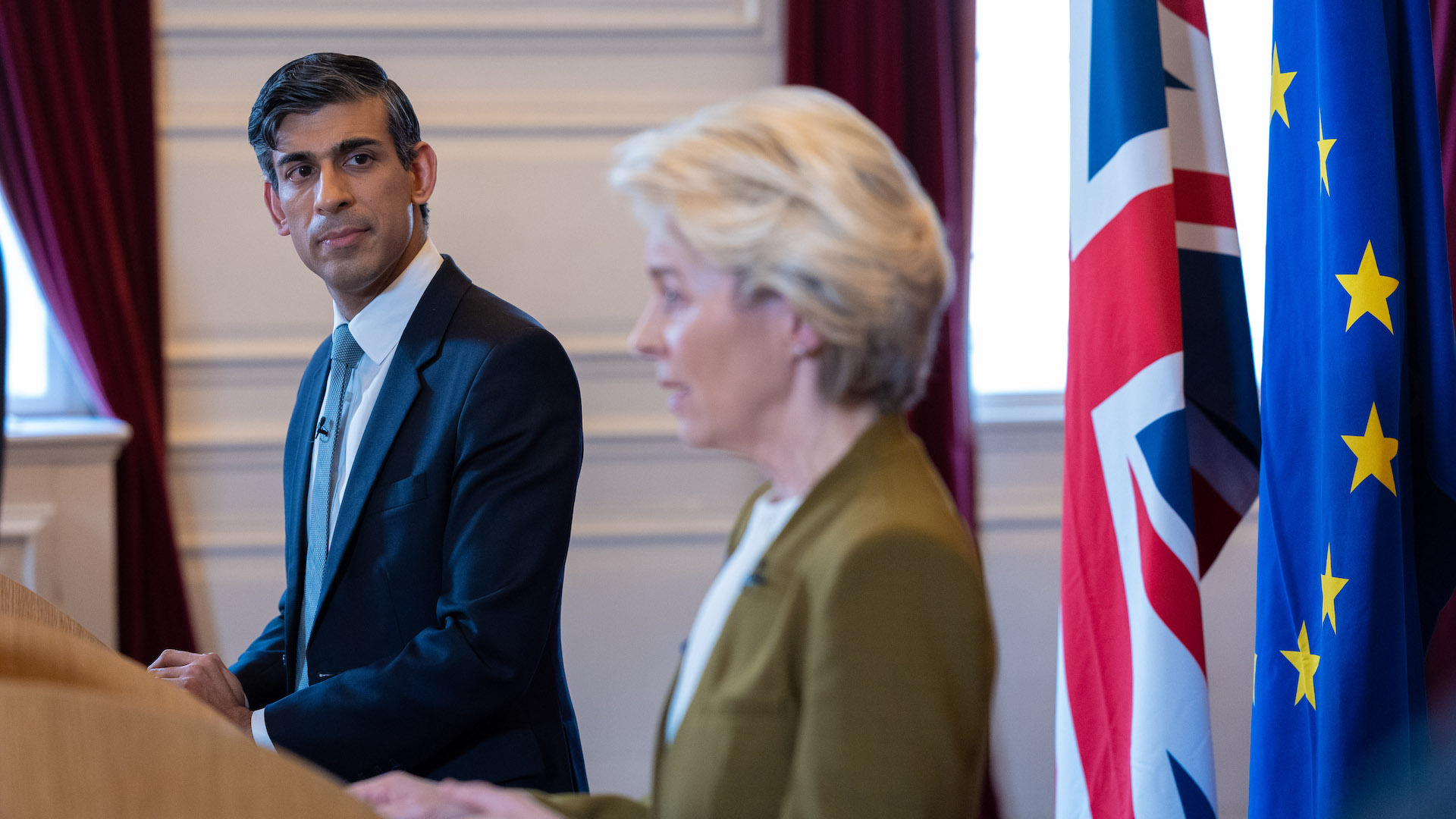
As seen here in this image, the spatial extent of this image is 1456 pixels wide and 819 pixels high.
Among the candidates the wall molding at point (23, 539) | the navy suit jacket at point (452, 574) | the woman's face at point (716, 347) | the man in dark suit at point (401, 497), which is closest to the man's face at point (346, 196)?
the man in dark suit at point (401, 497)

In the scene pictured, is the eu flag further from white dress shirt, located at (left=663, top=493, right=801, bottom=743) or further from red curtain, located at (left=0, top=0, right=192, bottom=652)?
red curtain, located at (left=0, top=0, right=192, bottom=652)

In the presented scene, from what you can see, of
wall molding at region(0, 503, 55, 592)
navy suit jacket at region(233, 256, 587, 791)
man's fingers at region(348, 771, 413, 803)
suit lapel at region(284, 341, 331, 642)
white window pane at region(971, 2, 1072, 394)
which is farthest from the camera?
white window pane at region(971, 2, 1072, 394)

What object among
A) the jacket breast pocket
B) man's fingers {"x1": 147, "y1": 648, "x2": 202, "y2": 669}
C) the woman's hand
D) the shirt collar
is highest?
the shirt collar

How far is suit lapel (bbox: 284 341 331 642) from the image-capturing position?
180 cm

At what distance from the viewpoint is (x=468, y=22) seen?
11.5ft

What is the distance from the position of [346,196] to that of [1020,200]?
2627 millimetres

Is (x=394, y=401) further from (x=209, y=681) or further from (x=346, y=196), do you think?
(x=209, y=681)

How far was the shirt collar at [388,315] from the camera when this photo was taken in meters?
1.83

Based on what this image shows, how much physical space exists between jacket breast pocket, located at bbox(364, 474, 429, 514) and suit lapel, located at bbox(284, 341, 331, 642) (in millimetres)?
200

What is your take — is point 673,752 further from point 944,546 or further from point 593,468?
point 593,468

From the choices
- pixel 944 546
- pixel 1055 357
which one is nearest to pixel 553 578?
pixel 944 546

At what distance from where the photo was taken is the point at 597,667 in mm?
3645

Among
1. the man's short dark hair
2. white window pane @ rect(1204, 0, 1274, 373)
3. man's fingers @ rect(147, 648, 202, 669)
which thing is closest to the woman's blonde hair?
the man's short dark hair

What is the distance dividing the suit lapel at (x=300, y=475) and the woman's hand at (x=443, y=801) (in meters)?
0.73
